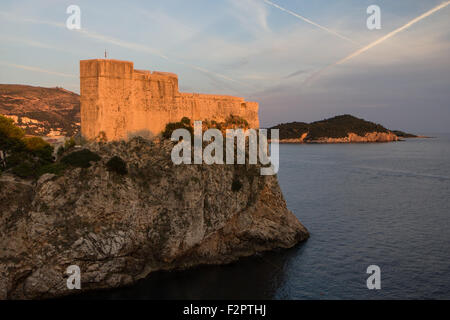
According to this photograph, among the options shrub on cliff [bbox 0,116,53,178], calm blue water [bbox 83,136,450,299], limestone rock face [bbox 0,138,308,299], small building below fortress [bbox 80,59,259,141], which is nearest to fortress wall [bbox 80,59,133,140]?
small building below fortress [bbox 80,59,259,141]

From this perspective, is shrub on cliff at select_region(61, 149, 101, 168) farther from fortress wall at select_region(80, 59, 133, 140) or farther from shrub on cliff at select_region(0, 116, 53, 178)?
shrub on cliff at select_region(0, 116, 53, 178)

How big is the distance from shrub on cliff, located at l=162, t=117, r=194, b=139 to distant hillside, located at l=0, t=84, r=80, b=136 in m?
39.1

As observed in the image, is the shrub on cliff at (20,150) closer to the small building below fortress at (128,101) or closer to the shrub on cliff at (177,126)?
the small building below fortress at (128,101)

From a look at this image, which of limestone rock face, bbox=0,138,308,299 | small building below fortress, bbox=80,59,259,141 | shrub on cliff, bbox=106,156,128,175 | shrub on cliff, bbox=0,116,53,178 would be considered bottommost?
limestone rock face, bbox=0,138,308,299

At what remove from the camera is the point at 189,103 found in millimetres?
33750

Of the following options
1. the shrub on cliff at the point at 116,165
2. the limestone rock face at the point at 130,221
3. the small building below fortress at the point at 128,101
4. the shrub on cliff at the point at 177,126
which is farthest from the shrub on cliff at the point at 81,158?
the shrub on cliff at the point at 177,126

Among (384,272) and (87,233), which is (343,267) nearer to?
(384,272)

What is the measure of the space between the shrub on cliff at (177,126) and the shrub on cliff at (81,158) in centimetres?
680

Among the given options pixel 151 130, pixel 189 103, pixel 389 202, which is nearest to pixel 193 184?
pixel 151 130

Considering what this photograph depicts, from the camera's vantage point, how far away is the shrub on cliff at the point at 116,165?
27422 mm

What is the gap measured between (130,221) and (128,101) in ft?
33.9

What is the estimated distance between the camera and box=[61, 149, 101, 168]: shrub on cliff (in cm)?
2652

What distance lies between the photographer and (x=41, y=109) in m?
82.7

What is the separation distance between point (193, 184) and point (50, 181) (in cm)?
1109
